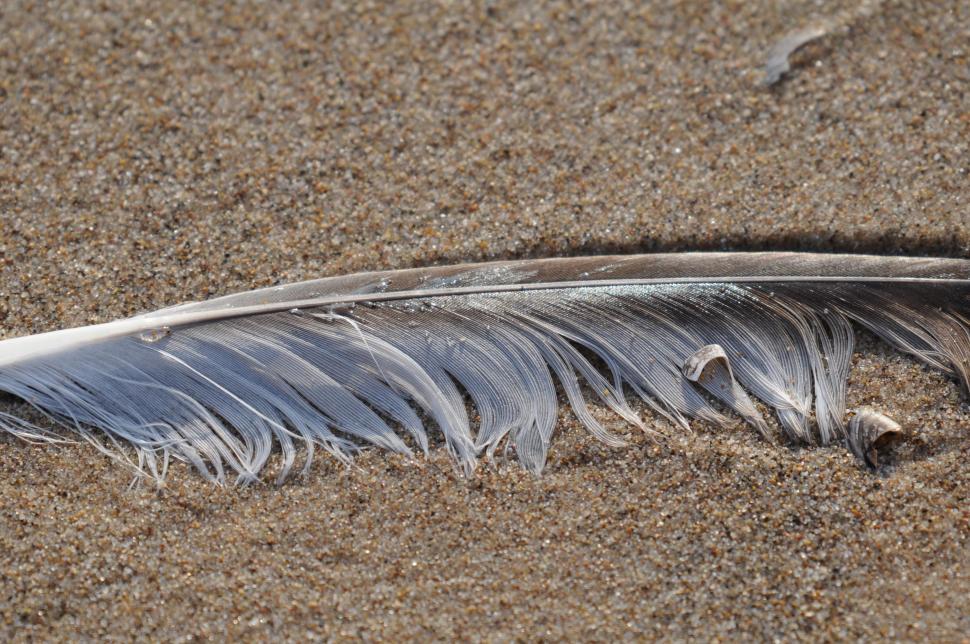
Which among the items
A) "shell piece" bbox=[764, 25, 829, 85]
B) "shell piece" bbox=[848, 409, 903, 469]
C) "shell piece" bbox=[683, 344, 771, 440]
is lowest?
"shell piece" bbox=[848, 409, 903, 469]

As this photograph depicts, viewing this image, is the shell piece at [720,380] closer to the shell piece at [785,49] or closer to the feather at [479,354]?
the feather at [479,354]

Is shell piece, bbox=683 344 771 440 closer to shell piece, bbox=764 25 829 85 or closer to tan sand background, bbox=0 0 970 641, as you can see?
tan sand background, bbox=0 0 970 641

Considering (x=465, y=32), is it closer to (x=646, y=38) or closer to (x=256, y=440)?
(x=646, y=38)

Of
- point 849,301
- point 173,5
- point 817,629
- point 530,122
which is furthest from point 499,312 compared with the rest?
point 173,5

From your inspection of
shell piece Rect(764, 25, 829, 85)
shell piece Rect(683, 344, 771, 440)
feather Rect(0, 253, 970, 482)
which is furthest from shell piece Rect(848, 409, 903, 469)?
shell piece Rect(764, 25, 829, 85)

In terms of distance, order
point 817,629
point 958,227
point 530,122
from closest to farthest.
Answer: point 817,629, point 958,227, point 530,122

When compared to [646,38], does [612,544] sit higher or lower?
lower

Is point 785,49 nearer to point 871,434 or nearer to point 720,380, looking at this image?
point 720,380

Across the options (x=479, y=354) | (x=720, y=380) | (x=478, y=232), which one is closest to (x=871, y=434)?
(x=720, y=380)
